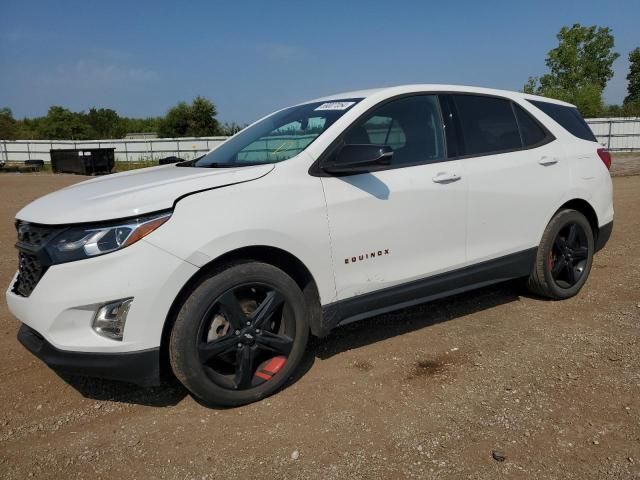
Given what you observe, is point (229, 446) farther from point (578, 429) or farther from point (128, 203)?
point (578, 429)

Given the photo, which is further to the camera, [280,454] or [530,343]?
[530,343]

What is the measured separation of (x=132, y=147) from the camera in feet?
111

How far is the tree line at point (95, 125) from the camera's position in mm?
54584

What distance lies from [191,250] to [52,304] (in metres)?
0.72

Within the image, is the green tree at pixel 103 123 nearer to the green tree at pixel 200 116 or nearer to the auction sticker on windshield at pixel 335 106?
the green tree at pixel 200 116

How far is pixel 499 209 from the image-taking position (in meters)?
3.86

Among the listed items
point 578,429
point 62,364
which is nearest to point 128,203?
point 62,364

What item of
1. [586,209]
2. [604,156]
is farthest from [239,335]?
[604,156]

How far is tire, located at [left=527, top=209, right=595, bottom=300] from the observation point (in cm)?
430

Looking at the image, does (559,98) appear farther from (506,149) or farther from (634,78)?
(506,149)

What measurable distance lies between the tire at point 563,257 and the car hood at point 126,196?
2531mm

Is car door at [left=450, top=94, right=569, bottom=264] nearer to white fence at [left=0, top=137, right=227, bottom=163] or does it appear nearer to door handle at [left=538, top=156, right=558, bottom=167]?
door handle at [left=538, top=156, right=558, bottom=167]

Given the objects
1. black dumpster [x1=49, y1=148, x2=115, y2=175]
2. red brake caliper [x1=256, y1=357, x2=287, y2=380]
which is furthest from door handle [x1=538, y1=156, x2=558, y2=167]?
black dumpster [x1=49, y1=148, x2=115, y2=175]

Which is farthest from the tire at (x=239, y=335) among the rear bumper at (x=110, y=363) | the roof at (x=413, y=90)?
the roof at (x=413, y=90)
